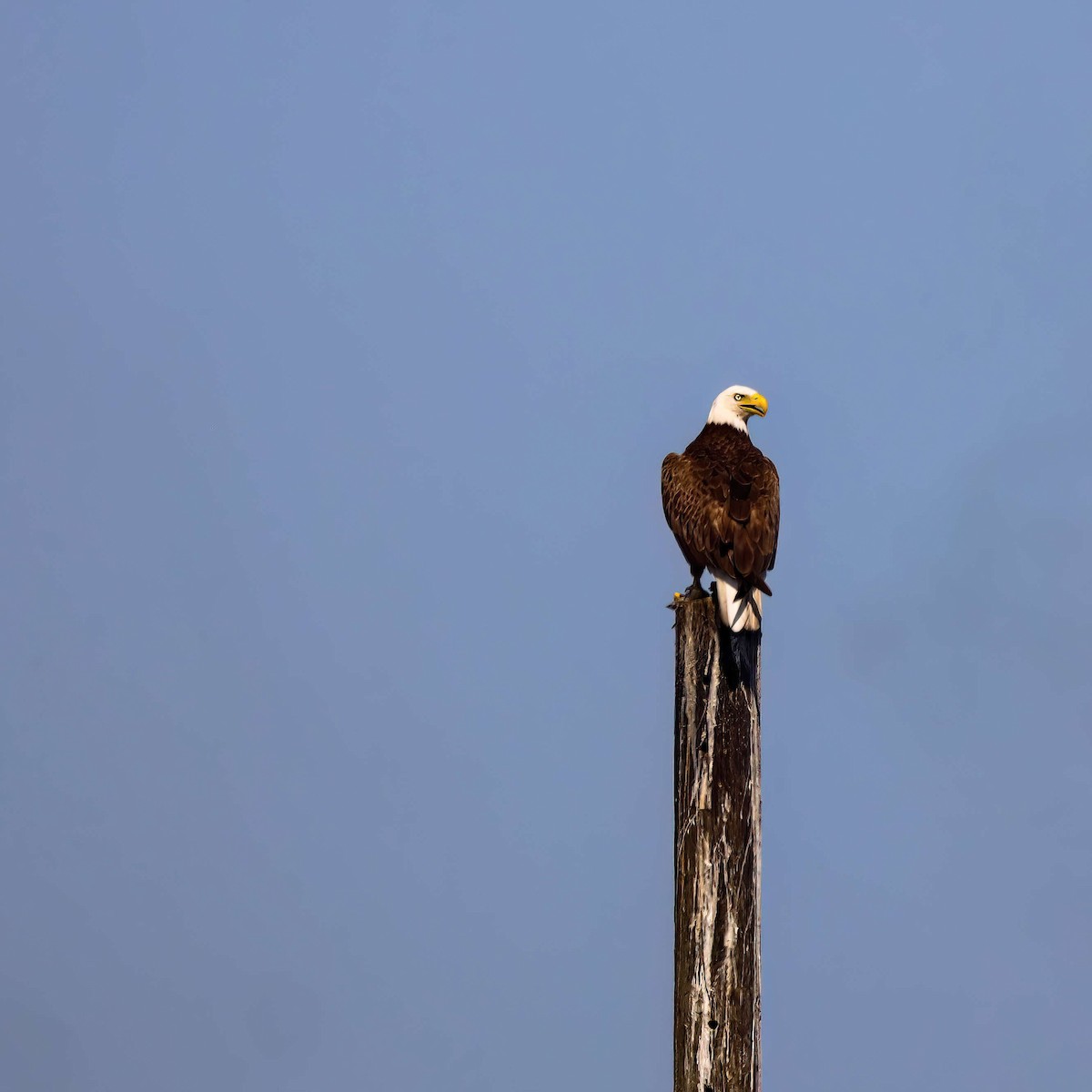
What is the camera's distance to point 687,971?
19.4ft

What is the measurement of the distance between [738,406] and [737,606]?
14.1ft

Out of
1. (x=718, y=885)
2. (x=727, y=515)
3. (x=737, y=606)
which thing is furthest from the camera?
(x=727, y=515)

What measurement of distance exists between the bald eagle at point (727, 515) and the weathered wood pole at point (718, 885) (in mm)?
571

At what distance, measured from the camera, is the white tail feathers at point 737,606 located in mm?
6328

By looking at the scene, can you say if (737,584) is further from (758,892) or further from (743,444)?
(743,444)

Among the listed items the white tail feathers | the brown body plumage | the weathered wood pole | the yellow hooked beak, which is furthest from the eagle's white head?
the weathered wood pole

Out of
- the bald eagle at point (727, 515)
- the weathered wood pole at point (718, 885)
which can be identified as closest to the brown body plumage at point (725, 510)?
the bald eagle at point (727, 515)

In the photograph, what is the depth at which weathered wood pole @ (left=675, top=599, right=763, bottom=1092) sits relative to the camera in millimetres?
5832

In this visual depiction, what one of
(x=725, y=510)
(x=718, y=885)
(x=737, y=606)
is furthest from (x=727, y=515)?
(x=718, y=885)

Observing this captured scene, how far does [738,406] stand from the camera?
10.6 meters

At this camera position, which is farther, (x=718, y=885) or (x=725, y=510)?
(x=725, y=510)

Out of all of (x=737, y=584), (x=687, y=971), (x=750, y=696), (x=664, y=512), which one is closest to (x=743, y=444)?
(x=664, y=512)

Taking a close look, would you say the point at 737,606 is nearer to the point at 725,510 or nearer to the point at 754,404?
the point at 725,510

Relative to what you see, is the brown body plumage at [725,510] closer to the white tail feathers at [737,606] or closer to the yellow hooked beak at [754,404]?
the white tail feathers at [737,606]
